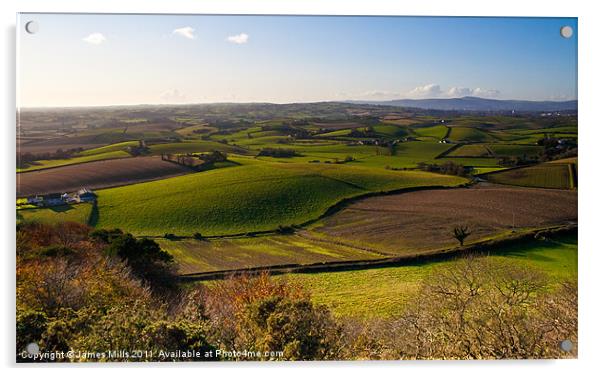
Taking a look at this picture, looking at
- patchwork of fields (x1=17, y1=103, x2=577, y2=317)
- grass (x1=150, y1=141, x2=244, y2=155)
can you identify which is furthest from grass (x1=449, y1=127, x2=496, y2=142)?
grass (x1=150, y1=141, x2=244, y2=155)

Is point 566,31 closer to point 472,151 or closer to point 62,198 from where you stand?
point 472,151

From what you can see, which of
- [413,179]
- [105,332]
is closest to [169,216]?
[105,332]

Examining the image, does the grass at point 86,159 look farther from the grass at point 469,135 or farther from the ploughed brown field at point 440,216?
the grass at point 469,135

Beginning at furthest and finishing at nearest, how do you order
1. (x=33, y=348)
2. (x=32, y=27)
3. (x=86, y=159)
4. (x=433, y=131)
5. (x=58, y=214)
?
(x=433, y=131)
(x=86, y=159)
(x=58, y=214)
(x=32, y=27)
(x=33, y=348)

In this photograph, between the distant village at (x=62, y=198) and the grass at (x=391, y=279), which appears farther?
the grass at (x=391, y=279)

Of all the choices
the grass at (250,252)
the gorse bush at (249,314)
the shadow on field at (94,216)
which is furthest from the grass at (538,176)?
the shadow on field at (94,216)

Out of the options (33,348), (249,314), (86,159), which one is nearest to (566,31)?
(249,314)

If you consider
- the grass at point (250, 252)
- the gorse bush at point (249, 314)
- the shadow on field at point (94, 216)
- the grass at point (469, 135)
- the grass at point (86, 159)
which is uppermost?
the grass at point (469, 135)
